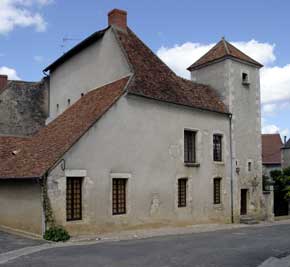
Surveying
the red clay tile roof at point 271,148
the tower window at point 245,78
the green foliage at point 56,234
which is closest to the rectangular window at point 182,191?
the green foliage at point 56,234

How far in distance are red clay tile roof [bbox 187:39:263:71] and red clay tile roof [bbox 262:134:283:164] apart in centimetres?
2326

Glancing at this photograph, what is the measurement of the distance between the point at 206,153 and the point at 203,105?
2314 mm

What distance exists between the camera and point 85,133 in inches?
612

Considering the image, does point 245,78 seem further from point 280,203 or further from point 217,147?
point 280,203

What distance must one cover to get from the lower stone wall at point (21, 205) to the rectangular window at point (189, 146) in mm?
7538

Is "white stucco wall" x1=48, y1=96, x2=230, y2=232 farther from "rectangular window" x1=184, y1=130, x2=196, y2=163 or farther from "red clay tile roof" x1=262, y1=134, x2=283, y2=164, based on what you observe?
"red clay tile roof" x1=262, y1=134, x2=283, y2=164

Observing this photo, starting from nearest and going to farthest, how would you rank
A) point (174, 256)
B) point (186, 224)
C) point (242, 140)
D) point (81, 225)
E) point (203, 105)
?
point (174, 256), point (81, 225), point (186, 224), point (203, 105), point (242, 140)

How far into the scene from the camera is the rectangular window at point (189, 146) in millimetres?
19969

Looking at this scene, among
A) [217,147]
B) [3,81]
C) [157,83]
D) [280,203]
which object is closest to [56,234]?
[157,83]

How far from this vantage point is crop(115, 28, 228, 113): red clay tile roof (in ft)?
59.7

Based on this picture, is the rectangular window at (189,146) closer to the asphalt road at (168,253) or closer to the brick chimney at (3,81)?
the asphalt road at (168,253)

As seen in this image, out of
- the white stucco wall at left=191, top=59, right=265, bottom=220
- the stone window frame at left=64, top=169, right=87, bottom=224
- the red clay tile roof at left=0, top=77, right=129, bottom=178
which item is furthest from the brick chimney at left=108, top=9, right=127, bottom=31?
the stone window frame at left=64, top=169, right=87, bottom=224

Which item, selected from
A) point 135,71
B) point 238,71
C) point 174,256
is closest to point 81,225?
point 174,256

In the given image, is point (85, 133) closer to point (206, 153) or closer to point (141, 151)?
point (141, 151)
